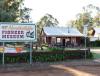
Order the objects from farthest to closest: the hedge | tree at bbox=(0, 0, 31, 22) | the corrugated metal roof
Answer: the corrugated metal roof
tree at bbox=(0, 0, 31, 22)
the hedge

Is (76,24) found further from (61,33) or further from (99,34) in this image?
(61,33)

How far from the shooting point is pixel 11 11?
79.6 feet

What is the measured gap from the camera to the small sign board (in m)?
20.5

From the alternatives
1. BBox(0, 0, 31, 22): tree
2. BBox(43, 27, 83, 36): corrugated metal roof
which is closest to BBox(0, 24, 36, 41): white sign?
BBox(0, 0, 31, 22): tree

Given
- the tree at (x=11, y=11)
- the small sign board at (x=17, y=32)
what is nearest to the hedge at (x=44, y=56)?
the small sign board at (x=17, y=32)

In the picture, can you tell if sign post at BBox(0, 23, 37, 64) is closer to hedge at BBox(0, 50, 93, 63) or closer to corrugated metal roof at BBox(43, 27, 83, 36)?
hedge at BBox(0, 50, 93, 63)

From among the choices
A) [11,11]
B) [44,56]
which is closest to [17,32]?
[44,56]

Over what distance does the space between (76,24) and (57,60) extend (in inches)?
3310

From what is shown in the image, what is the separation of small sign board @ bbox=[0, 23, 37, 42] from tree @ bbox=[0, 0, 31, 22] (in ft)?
8.32

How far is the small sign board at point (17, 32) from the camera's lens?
20531 mm

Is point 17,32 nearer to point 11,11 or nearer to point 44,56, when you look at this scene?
point 44,56

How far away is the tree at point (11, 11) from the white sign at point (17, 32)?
2545mm

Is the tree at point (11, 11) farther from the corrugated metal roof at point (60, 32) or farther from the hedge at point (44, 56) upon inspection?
the corrugated metal roof at point (60, 32)

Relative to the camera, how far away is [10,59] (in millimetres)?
21781
